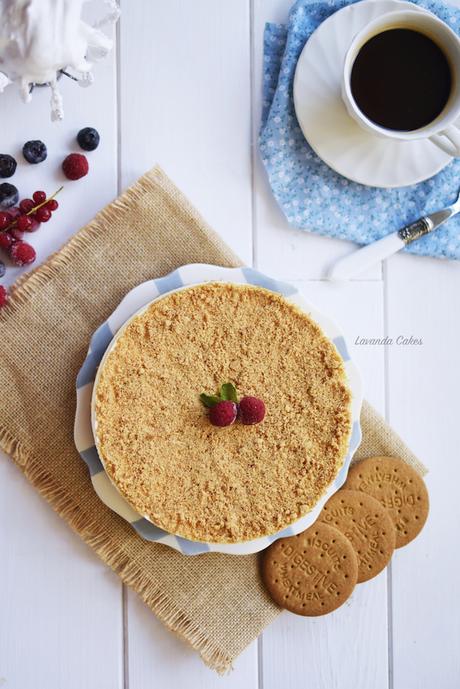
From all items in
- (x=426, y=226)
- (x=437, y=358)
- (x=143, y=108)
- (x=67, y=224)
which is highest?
(x=143, y=108)

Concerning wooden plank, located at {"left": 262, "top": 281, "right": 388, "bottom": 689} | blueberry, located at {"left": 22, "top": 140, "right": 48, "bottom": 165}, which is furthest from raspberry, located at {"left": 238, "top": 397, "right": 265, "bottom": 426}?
blueberry, located at {"left": 22, "top": 140, "right": 48, "bottom": 165}

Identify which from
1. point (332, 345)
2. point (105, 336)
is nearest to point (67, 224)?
point (105, 336)

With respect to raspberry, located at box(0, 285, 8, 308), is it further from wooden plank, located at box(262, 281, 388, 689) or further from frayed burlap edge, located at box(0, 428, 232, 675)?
wooden plank, located at box(262, 281, 388, 689)

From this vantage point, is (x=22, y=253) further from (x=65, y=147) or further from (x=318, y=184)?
(x=318, y=184)

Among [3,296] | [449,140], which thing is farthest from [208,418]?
[449,140]

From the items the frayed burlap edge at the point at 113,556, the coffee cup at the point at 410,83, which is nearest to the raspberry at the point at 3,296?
the frayed burlap edge at the point at 113,556

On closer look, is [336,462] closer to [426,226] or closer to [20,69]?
[426,226]

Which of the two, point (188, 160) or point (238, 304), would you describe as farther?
point (188, 160)
